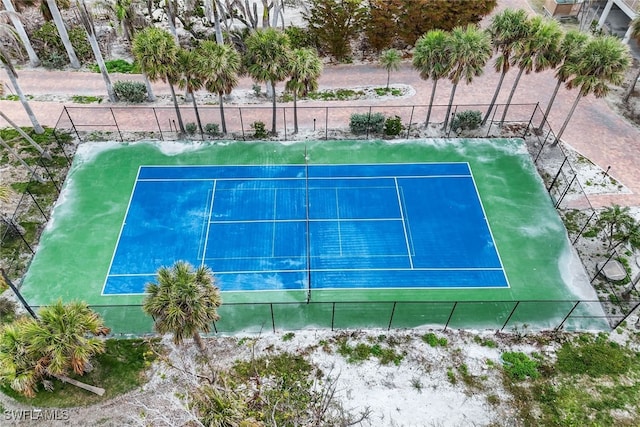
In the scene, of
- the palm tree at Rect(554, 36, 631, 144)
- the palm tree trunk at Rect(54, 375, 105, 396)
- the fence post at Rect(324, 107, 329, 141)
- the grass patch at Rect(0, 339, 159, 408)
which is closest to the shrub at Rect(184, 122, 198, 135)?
the fence post at Rect(324, 107, 329, 141)

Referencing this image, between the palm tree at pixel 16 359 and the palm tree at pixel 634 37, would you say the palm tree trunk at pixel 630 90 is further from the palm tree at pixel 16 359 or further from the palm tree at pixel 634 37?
the palm tree at pixel 16 359

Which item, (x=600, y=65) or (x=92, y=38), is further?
(x=92, y=38)

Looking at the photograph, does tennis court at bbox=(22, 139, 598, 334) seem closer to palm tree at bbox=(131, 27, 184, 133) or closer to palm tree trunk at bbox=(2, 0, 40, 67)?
palm tree at bbox=(131, 27, 184, 133)

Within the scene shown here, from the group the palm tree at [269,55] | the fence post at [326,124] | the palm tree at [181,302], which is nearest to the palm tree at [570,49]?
the fence post at [326,124]

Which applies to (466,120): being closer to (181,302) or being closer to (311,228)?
(311,228)

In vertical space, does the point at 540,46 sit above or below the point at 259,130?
above

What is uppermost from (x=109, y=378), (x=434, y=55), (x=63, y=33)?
(x=434, y=55)

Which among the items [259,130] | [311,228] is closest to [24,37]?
[259,130]
